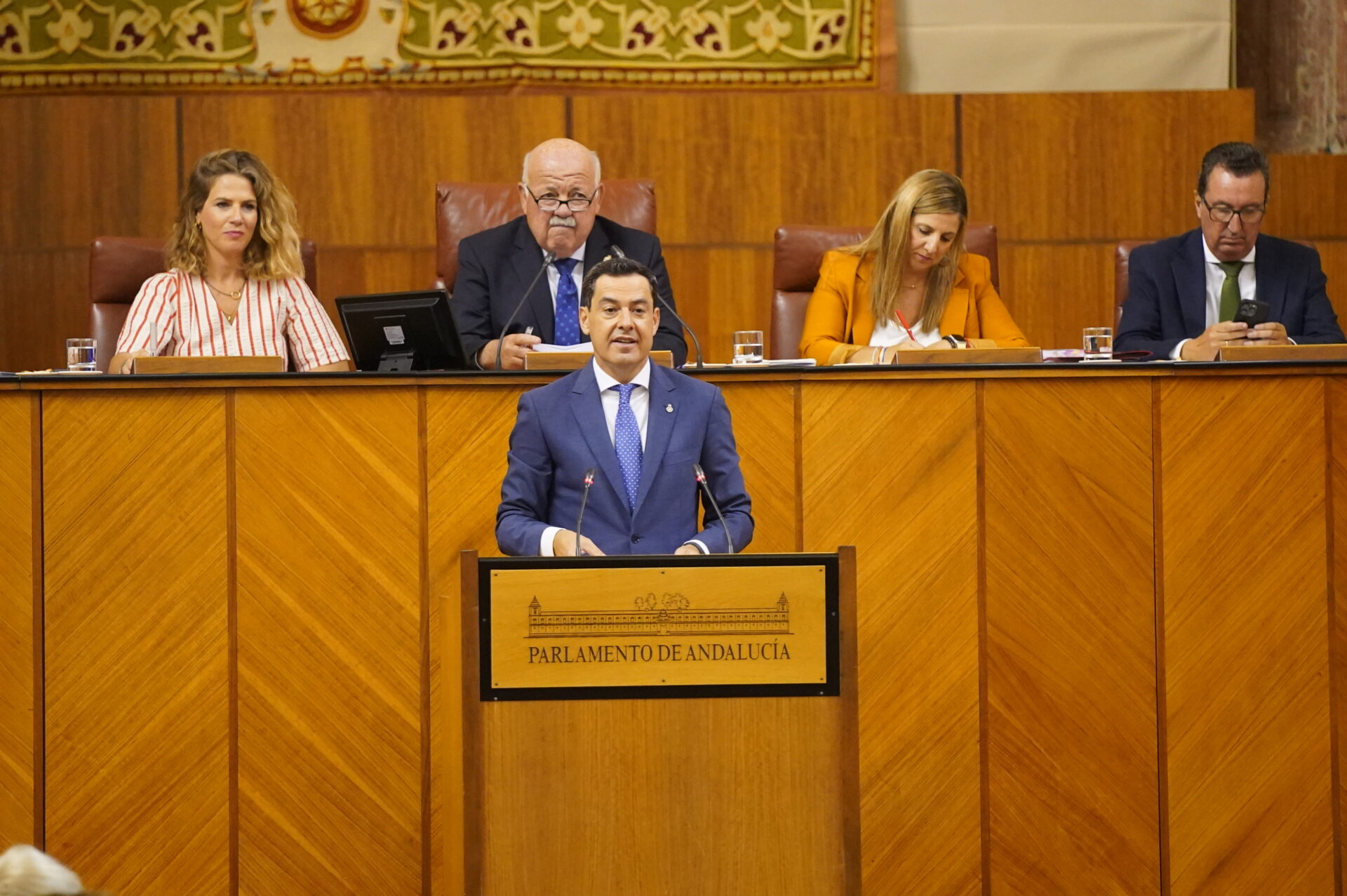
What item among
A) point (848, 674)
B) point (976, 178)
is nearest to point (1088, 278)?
point (976, 178)

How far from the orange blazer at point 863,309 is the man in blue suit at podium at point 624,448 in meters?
1.12

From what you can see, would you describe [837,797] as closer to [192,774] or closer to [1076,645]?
[1076,645]

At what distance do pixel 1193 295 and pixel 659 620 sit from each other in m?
2.13

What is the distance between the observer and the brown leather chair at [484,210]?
3930mm

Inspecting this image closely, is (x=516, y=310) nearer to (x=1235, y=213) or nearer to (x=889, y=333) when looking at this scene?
(x=889, y=333)

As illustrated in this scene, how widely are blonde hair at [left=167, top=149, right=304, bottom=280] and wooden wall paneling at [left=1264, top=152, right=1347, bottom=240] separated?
10.1 feet

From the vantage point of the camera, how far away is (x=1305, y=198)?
4.83 meters

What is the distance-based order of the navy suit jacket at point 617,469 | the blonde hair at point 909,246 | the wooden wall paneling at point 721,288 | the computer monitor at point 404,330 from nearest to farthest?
the navy suit jacket at point 617,469 → the computer monitor at point 404,330 → the blonde hair at point 909,246 → the wooden wall paneling at point 721,288

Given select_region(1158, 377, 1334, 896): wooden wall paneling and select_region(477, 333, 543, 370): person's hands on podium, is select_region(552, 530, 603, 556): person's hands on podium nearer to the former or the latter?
select_region(477, 333, 543, 370): person's hands on podium

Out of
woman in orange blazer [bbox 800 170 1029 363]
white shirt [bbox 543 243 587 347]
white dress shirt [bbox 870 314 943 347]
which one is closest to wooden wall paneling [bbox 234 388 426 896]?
white shirt [bbox 543 243 587 347]

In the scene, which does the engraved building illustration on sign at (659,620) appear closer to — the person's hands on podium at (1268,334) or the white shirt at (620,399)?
the white shirt at (620,399)

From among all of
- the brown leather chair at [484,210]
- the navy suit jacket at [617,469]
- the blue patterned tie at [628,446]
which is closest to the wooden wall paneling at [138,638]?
the navy suit jacket at [617,469]

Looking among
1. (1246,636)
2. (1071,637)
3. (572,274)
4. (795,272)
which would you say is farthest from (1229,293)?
(572,274)

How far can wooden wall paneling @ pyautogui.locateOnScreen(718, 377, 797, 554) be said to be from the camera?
2.80 m
